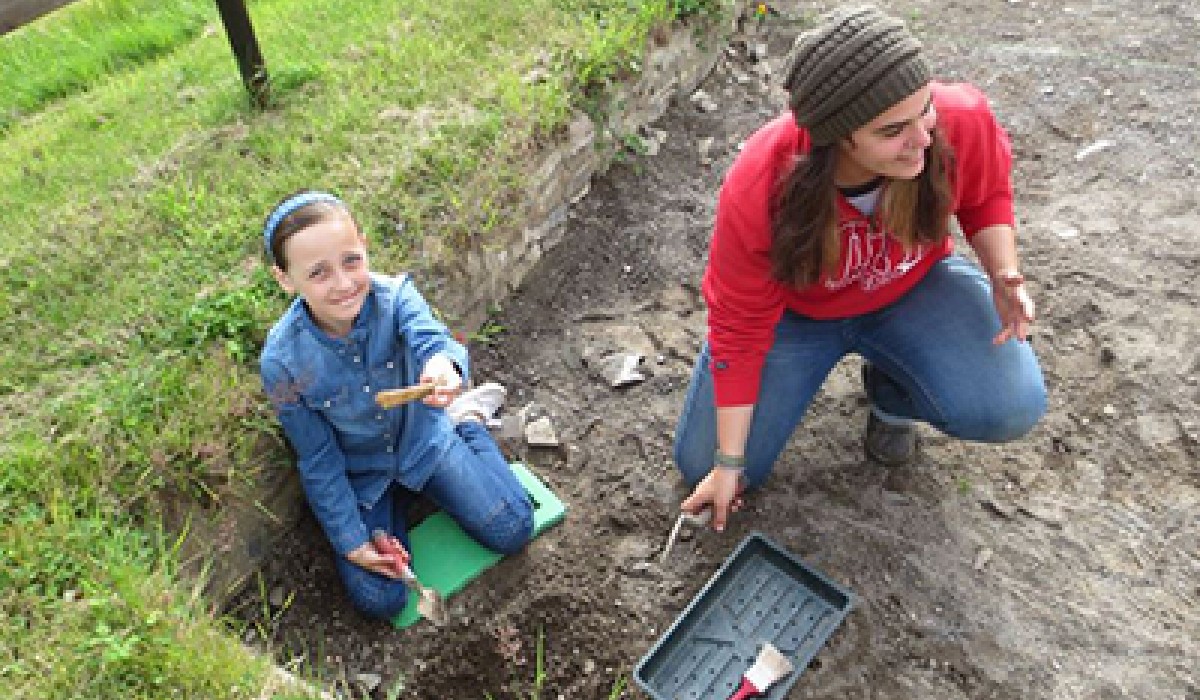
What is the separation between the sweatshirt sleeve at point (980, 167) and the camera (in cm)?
209

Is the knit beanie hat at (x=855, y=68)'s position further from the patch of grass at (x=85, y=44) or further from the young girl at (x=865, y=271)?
the patch of grass at (x=85, y=44)

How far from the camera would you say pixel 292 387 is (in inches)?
89.1

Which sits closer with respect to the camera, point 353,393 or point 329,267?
point 329,267

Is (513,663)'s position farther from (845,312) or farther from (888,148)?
(888,148)

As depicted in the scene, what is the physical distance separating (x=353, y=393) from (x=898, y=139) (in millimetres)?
1487

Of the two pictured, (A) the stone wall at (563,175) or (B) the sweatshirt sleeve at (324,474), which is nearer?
(B) the sweatshirt sleeve at (324,474)

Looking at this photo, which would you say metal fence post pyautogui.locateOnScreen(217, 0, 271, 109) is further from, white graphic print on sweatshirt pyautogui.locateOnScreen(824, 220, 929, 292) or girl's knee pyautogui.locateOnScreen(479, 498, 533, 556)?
white graphic print on sweatshirt pyautogui.locateOnScreen(824, 220, 929, 292)

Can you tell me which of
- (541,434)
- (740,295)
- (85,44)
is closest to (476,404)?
(541,434)

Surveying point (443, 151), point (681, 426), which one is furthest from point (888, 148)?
point (443, 151)

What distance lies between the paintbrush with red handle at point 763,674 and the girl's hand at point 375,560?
962 millimetres

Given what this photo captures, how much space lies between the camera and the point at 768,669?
214 cm

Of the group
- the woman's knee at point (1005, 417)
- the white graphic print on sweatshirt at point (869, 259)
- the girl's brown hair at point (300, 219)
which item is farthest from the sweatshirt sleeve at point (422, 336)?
the woman's knee at point (1005, 417)

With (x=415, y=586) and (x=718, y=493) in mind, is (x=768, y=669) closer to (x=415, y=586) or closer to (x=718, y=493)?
(x=718, y=493)

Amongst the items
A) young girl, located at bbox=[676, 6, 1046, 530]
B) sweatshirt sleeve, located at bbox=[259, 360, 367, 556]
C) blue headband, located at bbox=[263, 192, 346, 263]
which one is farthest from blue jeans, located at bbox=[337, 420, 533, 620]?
blue headband, located at bbox=[263, 192, 346, 263]
